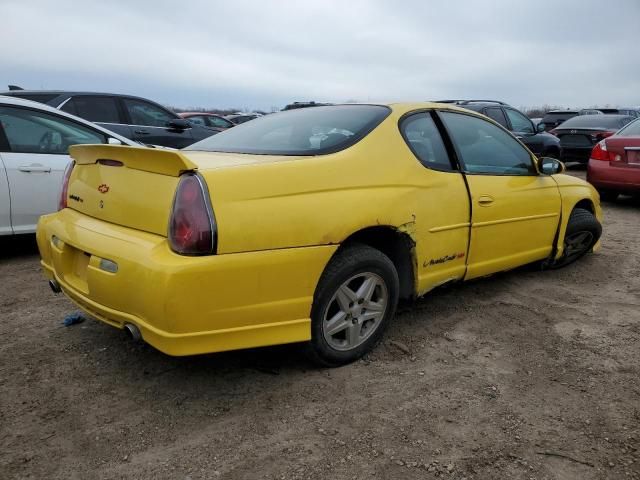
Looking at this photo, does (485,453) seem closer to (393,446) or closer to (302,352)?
(393,446)

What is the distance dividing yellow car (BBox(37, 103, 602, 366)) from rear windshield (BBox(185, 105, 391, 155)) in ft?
0.05

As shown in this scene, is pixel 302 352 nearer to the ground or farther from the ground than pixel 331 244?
nearer to the ground

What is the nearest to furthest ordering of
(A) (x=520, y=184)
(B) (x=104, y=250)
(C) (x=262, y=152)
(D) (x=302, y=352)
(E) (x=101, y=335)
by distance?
1. (B) (x=104, y=250)
2. (D) (x=302, y=352)
3. (C) (x=262, y=152)
4. (E) (x=101, y=335)
5. (A) (x=520, y=184)

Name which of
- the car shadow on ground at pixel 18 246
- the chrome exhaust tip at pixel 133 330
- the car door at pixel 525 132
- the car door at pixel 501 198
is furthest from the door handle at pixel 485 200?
the car door at pixel 525 132

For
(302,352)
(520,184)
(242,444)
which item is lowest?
(242,444)

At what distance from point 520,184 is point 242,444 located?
2688mm

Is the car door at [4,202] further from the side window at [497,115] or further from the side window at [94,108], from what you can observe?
the side window at [497,115]

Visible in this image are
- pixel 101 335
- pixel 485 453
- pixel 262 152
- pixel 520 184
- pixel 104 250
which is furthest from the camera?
pixel 520 184

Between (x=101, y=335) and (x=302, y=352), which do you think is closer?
(x=302, y=352)

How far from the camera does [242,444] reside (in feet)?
7.11

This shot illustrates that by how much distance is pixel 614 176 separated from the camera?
7.34m

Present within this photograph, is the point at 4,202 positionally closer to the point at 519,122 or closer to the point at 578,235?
the point at 578,235

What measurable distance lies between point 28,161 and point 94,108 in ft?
10.7

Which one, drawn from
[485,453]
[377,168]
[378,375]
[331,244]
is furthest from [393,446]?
[377,168]
